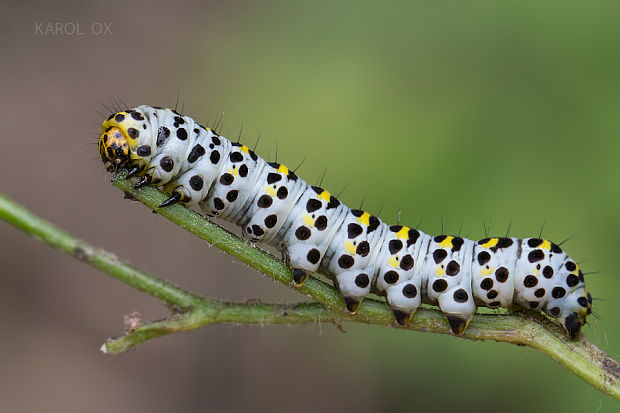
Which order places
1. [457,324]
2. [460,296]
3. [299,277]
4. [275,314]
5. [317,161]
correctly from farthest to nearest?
[317,161] → [460,296] → [457,324] → [299,277] → [275,314]

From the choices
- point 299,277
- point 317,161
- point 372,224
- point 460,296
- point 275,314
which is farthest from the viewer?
point 317,161

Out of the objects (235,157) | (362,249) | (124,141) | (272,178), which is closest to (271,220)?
(272,178)

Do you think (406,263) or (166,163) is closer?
(166,163)

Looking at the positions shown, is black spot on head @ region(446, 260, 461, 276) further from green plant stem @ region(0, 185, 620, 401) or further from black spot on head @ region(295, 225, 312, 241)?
black spot on head @ region(295, 225, 312, 241)

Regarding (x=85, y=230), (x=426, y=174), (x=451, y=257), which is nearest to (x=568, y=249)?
(x=426, y=174)

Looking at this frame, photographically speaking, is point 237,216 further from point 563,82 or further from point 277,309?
point 563,82

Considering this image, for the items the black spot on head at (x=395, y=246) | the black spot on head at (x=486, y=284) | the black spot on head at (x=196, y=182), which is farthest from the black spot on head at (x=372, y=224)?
the black spot on head at (x=196, y=182)

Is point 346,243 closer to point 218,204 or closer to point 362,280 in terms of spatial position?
point 362,280

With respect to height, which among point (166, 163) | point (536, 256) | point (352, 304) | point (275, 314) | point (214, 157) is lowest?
point (275, 314)
